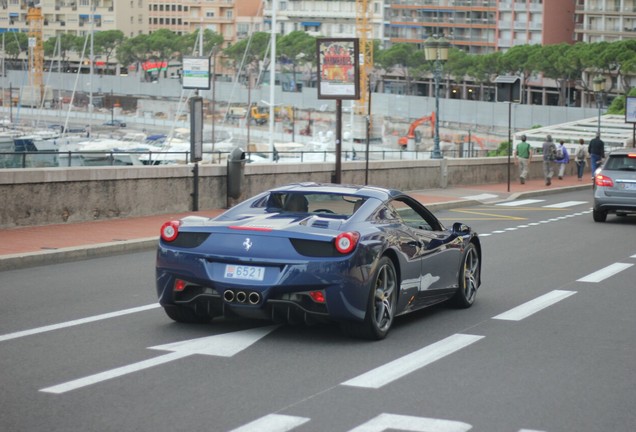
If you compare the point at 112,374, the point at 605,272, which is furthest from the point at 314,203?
A: the point at 605,272

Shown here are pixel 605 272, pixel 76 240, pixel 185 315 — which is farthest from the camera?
pixel 76 240

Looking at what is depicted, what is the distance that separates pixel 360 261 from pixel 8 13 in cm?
14922

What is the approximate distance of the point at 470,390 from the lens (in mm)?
8812

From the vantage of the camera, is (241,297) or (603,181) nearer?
(241,297)

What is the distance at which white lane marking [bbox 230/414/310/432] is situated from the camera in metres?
7.47

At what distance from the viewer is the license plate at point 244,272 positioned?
10453mm

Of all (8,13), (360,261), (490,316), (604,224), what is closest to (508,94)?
(604,224)

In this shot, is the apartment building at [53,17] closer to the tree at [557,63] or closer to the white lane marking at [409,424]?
the tree at [557,63]

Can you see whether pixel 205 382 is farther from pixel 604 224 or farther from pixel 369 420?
pixel 604 224

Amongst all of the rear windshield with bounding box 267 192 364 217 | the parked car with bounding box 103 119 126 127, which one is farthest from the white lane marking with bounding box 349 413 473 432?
the parked car with bounding box 103 119 126 127

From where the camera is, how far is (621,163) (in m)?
27.3

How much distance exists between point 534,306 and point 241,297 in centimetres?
419

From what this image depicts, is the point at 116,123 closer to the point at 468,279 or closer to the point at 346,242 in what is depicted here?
the point at 468,279

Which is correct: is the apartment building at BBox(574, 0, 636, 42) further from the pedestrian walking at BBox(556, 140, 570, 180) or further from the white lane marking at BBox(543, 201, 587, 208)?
the white lane marking at BBox(543, 201, 587, 208)
